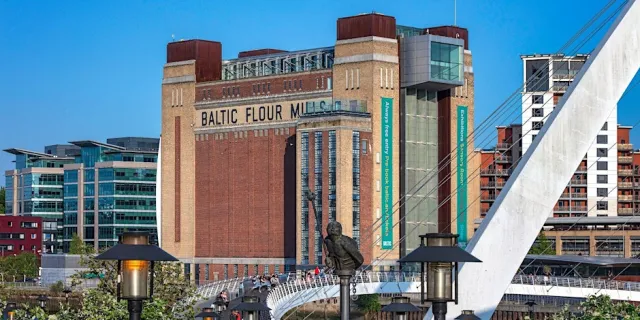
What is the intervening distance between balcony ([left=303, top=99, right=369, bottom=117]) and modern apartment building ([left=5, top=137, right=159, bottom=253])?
164 feet

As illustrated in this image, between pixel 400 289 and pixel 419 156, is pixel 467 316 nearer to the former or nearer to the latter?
pixel 400 289

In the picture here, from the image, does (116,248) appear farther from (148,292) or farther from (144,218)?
(144,218)

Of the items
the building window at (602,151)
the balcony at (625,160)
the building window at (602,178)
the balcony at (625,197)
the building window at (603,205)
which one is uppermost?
the building window at (602,151)

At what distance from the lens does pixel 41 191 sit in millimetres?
169125

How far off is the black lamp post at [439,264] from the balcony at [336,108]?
8030 cm

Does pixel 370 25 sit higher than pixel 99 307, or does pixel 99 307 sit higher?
pixel 370 25

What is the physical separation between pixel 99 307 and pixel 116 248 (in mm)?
18981

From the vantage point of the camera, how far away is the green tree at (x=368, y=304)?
8600cm

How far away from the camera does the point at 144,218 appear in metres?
156

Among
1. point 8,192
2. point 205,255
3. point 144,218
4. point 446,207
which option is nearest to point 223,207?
point 205,255

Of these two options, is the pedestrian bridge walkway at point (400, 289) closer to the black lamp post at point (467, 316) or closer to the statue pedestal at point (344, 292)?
the black lamp post at point (467, 316)

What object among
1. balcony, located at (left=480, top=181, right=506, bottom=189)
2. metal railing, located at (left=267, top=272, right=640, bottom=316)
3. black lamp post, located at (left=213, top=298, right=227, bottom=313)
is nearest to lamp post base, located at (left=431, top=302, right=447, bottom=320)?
black lamp post, located at (left=213, top=298, right=227, bottom=313)

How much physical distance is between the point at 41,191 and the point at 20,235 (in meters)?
11.6

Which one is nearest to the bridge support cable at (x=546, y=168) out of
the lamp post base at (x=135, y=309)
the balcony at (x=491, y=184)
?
the lamp post base at (x=135, y=309)
